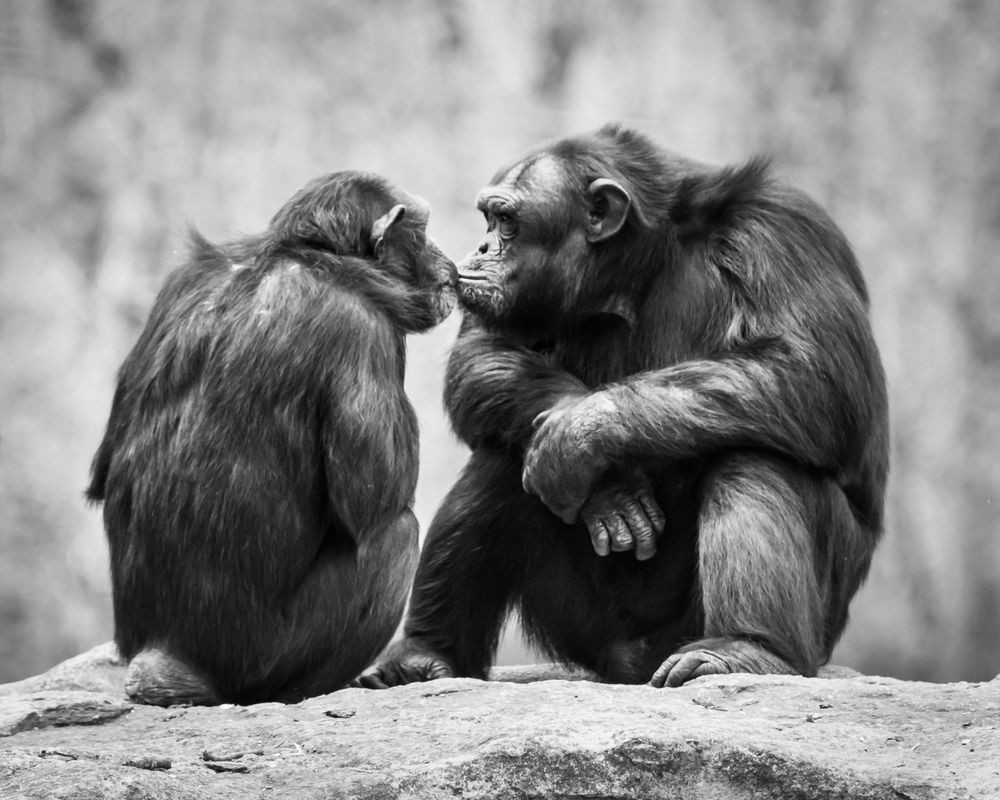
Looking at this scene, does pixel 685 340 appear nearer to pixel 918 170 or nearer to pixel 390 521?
pixel 390 521

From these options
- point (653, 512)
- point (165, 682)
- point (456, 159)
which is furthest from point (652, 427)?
point (456, 159)

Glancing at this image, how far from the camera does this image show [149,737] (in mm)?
4215

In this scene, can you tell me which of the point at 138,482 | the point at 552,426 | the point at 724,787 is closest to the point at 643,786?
the point at 724,787

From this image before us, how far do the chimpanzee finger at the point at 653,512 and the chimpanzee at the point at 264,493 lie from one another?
0.80 m

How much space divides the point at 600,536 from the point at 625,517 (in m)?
0.11

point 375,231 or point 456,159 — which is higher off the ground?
point 456,159

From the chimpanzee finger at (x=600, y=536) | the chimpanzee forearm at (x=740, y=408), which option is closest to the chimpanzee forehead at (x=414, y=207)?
the chimpanzee forearm at (x=740, y=408)

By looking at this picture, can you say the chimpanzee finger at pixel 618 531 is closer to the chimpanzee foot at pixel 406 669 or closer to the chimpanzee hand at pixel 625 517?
the chimpanzee hand at pixel 625 517

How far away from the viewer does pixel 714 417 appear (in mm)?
5055

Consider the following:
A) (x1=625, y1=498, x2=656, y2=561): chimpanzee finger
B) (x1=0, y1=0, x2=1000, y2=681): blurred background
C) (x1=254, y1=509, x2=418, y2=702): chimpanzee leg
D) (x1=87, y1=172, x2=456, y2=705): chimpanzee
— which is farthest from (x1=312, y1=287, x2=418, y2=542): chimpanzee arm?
(x1=0, y1=0, x2=1000, y2=681): blurred background

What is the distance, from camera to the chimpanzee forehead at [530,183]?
18.6ft

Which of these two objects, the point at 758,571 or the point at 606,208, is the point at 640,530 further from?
the point at 606,208

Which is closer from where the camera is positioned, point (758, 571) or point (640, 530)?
point (758, 571)

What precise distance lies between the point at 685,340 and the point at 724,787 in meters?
2.14
